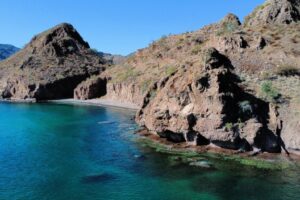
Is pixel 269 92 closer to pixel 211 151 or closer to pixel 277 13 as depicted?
pixel 211 151

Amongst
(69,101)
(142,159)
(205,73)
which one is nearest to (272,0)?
(205,73)

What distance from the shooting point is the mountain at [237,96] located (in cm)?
4641

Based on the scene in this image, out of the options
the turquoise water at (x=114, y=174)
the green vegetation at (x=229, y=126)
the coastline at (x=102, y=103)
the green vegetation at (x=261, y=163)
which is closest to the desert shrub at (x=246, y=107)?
the green vegetation at (x=229, y=126)

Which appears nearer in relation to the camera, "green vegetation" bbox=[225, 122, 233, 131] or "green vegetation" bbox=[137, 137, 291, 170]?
"green vegetation" bbox=[137, 137, 291, 170]

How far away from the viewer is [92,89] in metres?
128

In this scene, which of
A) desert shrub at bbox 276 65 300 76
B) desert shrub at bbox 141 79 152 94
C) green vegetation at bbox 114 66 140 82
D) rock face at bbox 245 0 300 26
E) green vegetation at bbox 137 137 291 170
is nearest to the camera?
green vegetation at bbox 137 137 291 170

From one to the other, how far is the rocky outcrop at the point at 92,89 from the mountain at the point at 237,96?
2682 inches

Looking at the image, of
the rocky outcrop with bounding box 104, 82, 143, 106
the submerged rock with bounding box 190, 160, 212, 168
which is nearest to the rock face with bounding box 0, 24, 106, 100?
the rocky outcrop with bounding box 104, 82, 143, 106

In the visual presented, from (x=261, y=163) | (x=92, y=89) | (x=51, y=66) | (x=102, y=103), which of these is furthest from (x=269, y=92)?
(x=51, y=66)

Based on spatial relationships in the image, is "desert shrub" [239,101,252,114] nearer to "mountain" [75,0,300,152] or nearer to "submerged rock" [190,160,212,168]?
"mountain" [75,0,300,152]

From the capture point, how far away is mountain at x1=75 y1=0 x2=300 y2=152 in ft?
152

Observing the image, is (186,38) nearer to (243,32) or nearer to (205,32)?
(205,32)

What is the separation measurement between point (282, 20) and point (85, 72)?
93.2 meters

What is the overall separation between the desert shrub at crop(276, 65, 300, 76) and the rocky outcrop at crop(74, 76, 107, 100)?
274ft
